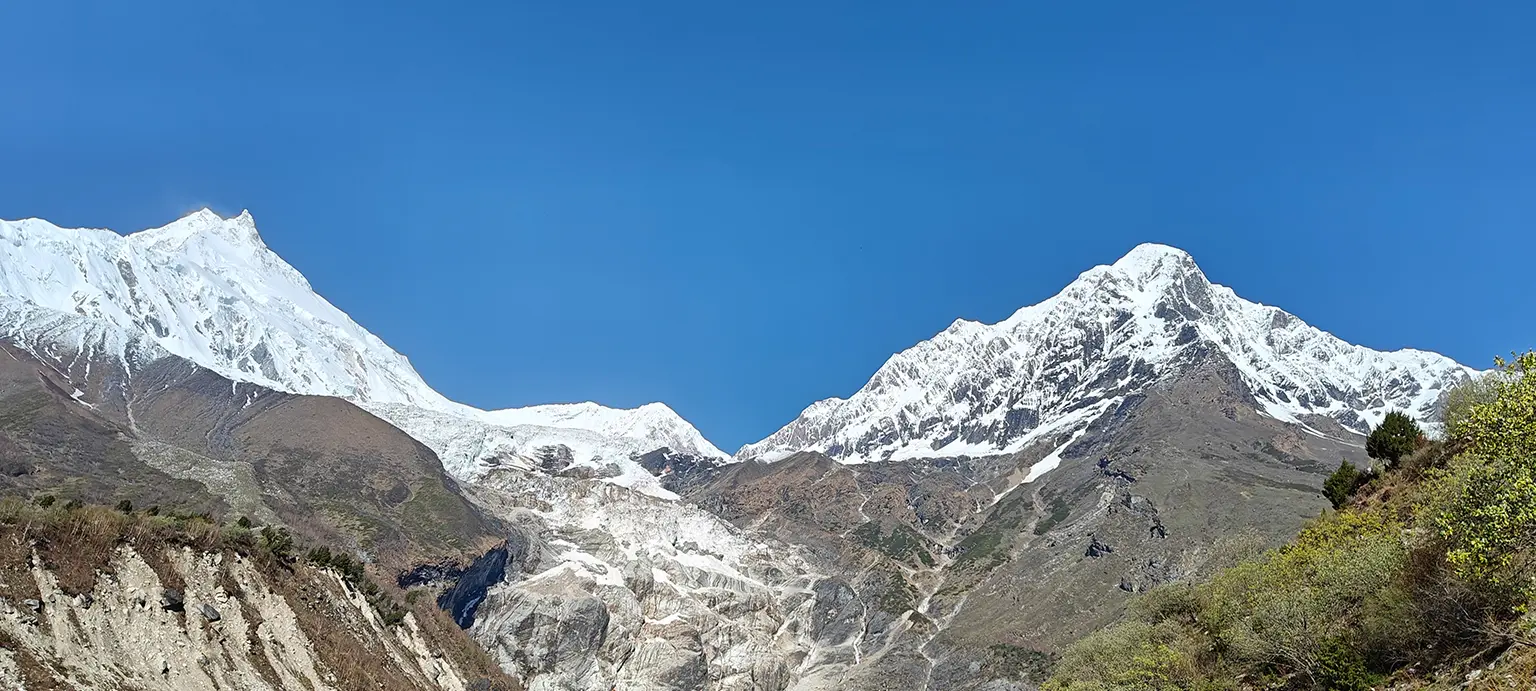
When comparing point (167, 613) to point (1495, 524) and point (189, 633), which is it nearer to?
point (189, 633)

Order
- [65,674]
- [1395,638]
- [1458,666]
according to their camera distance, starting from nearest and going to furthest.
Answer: [1458,666] < [1395,638] < [65,674]

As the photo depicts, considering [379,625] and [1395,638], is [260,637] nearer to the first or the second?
[379,625]

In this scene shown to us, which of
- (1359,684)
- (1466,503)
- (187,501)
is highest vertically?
(187,501)

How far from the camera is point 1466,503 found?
2786 centimetres

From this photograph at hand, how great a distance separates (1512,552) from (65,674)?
58730mm

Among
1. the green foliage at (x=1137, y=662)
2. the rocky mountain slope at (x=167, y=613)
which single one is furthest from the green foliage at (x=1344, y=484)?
the rocky mountain slope at (x=167, y=613)

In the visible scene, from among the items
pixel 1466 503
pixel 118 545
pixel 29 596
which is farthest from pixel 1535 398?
pixel 118 545

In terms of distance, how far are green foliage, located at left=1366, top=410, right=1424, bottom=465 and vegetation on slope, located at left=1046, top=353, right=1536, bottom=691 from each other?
6.8 inches

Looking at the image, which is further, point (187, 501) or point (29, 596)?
point (187, 501)

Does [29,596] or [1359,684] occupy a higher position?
[29,596]

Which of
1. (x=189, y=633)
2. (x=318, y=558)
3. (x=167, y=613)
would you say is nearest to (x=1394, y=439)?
(x=189, y=633)

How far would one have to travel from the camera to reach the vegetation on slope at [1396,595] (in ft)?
88.1

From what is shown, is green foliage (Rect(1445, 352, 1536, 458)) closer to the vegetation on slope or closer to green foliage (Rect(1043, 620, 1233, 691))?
the vegetation on slope

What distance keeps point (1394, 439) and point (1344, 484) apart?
9819mm
